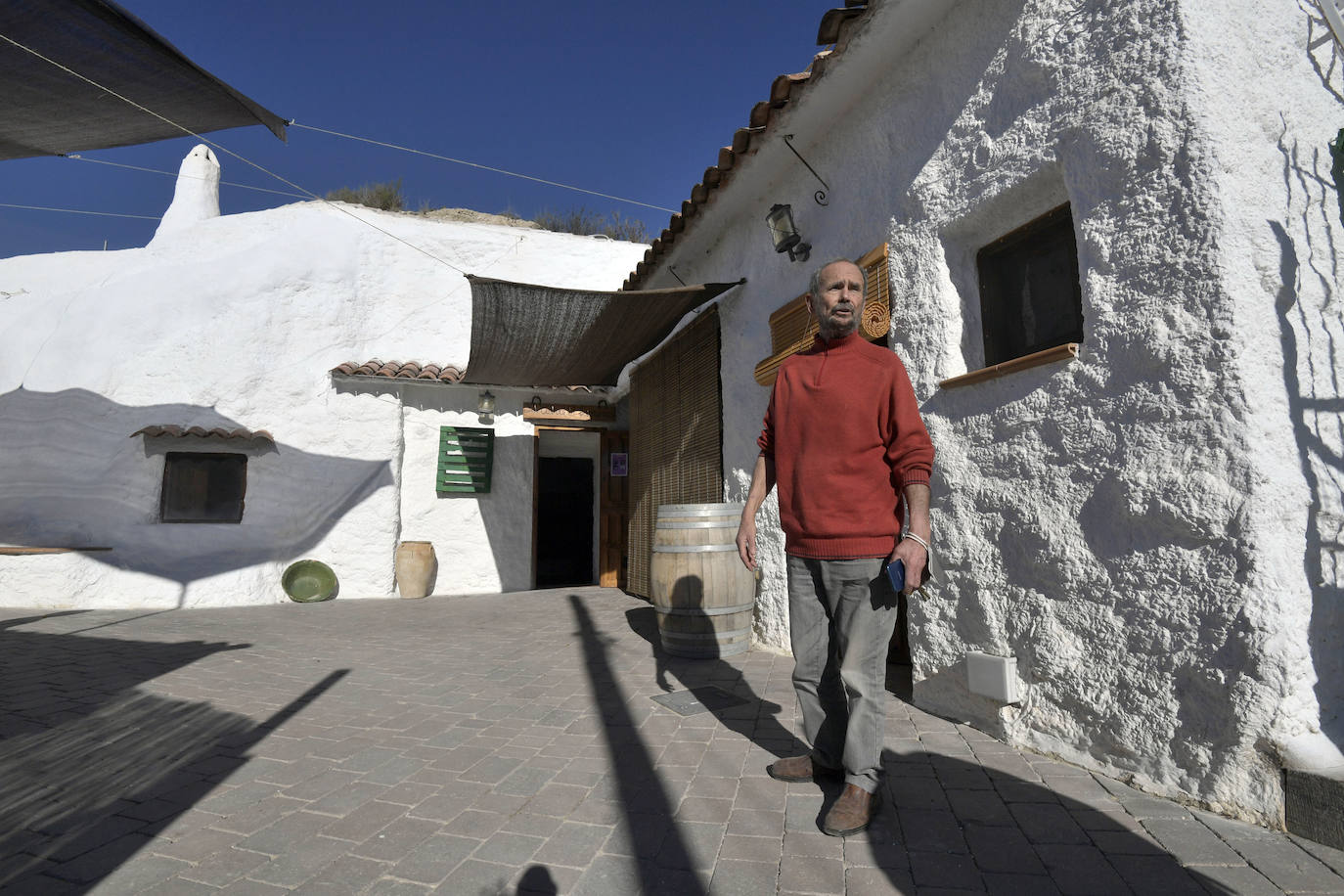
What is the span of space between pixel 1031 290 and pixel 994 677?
67.7 inches

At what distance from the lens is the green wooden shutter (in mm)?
8875

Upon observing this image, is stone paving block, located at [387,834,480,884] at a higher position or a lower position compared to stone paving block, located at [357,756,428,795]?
higher

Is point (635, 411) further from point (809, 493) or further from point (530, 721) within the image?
point (809, 493)

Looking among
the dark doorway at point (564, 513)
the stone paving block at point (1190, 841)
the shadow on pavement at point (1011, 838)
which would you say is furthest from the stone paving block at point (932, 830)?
the dark doorway at point (564, 513)

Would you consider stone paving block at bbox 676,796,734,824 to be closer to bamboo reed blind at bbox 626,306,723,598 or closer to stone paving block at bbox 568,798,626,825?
stone paving block at bbox 568,798,626,825

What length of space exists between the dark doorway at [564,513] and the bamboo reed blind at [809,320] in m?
8.62

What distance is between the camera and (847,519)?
2.10 metres

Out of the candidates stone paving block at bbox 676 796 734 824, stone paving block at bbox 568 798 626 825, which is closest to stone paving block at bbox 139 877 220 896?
stone paving block at bbox 568 798 626 825

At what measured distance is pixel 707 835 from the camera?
1.99 meters

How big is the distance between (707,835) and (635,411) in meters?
6.00

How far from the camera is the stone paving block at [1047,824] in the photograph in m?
1.90

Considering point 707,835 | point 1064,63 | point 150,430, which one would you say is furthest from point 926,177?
point 150,430

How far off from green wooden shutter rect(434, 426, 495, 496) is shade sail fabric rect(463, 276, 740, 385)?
5.63 ft

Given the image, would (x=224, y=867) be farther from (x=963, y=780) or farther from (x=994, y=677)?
(x=994, y=677)
